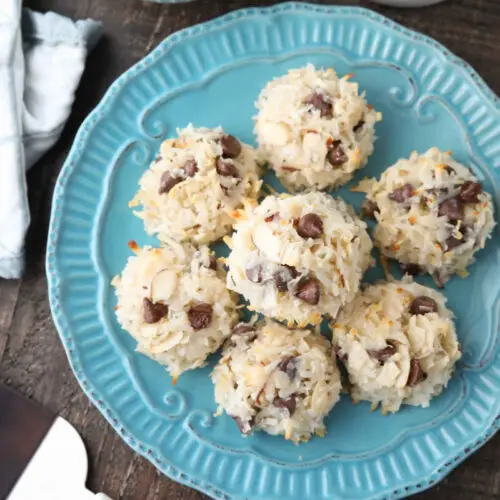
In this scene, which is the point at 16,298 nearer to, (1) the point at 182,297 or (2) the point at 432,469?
(1) the point at 182,297

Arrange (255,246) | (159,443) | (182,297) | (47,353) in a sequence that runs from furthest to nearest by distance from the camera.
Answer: (47,353), (159,443), (182,297), (255,246)

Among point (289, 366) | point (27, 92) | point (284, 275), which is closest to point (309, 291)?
point (284, 275)

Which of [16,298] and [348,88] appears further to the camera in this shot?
[16,298]

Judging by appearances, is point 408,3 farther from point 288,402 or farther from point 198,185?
point 288,402

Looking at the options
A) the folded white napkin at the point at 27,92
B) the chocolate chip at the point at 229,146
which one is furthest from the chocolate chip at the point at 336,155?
the folded white napkin at the point at 27,92

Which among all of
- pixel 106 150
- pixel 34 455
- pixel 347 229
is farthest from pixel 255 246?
pixel 34 455

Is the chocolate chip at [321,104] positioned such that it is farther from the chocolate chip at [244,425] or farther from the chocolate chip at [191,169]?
the chocolate chip at [244,425]

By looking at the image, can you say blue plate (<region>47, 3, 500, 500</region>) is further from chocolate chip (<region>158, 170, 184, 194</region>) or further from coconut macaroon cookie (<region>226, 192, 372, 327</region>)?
coconut macaroon cookie (<region>226, 192, 372, 327</region>)
